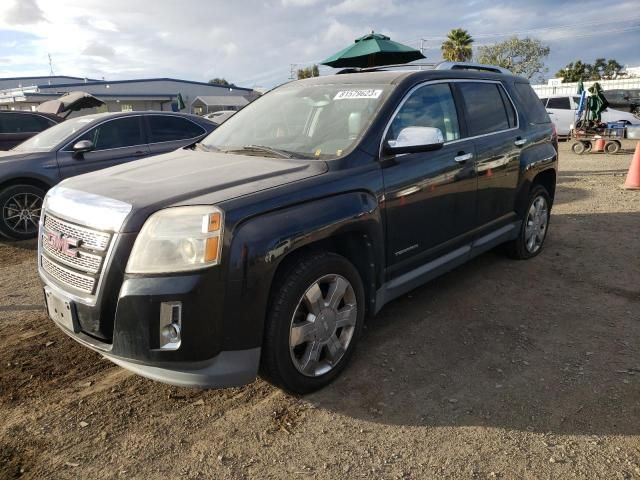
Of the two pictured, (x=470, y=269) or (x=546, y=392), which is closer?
(x=546, y=392)

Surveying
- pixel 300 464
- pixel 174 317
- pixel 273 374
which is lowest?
A: pixel 300 464

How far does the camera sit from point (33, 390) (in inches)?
117

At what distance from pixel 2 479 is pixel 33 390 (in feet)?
2.54

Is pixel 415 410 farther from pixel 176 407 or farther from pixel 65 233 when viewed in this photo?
pixel 65 233

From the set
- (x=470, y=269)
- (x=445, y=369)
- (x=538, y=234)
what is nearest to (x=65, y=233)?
(x=445, y=369)

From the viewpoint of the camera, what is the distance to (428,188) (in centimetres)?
349

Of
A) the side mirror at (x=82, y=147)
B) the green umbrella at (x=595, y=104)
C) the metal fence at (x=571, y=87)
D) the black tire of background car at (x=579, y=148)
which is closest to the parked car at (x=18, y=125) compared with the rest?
the side mirror at (x=82, y=147)

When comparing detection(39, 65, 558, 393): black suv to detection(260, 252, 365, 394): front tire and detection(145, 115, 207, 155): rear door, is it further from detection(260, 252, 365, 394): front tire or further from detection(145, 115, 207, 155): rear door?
detection(145, 115, 207, 155): rear door

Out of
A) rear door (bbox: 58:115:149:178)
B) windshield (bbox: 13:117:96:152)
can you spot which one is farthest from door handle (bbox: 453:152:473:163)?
windshield (bbox: 13:117:96:152)

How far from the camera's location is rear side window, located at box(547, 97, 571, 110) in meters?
18.8

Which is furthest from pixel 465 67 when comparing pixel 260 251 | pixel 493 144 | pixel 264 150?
pixel 260 251

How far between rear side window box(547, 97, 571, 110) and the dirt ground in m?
17.0

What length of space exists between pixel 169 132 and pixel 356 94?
16.3ft

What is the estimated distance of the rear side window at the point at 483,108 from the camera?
4078mm
